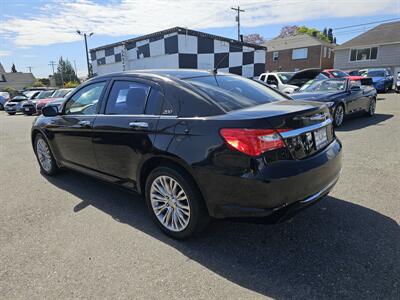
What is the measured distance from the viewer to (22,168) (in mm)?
5320

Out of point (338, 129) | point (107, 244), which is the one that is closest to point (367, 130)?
point (338, 129)

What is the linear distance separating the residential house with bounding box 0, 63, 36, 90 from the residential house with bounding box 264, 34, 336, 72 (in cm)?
5085

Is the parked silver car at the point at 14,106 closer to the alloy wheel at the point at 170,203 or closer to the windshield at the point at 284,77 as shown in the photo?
the windshield at the point at 284,77

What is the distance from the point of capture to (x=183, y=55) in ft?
46.7

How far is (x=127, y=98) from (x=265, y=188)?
5.79 ft

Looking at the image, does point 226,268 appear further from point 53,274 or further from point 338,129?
point 338,129

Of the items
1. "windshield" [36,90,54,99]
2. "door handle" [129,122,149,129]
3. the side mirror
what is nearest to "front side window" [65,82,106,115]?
the side mirror

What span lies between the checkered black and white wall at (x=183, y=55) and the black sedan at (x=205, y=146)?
35.4ft

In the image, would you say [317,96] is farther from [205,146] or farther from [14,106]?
[14,106]

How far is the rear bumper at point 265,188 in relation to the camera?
2133 mm

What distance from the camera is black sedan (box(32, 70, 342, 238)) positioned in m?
2.17

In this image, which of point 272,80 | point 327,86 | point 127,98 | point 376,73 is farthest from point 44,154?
point 376,73

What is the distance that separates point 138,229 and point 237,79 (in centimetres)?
194

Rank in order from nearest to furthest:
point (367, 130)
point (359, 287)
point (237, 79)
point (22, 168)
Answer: point (359, 287) < point (237, 79) < point (22, 168) < point (367, 130)
